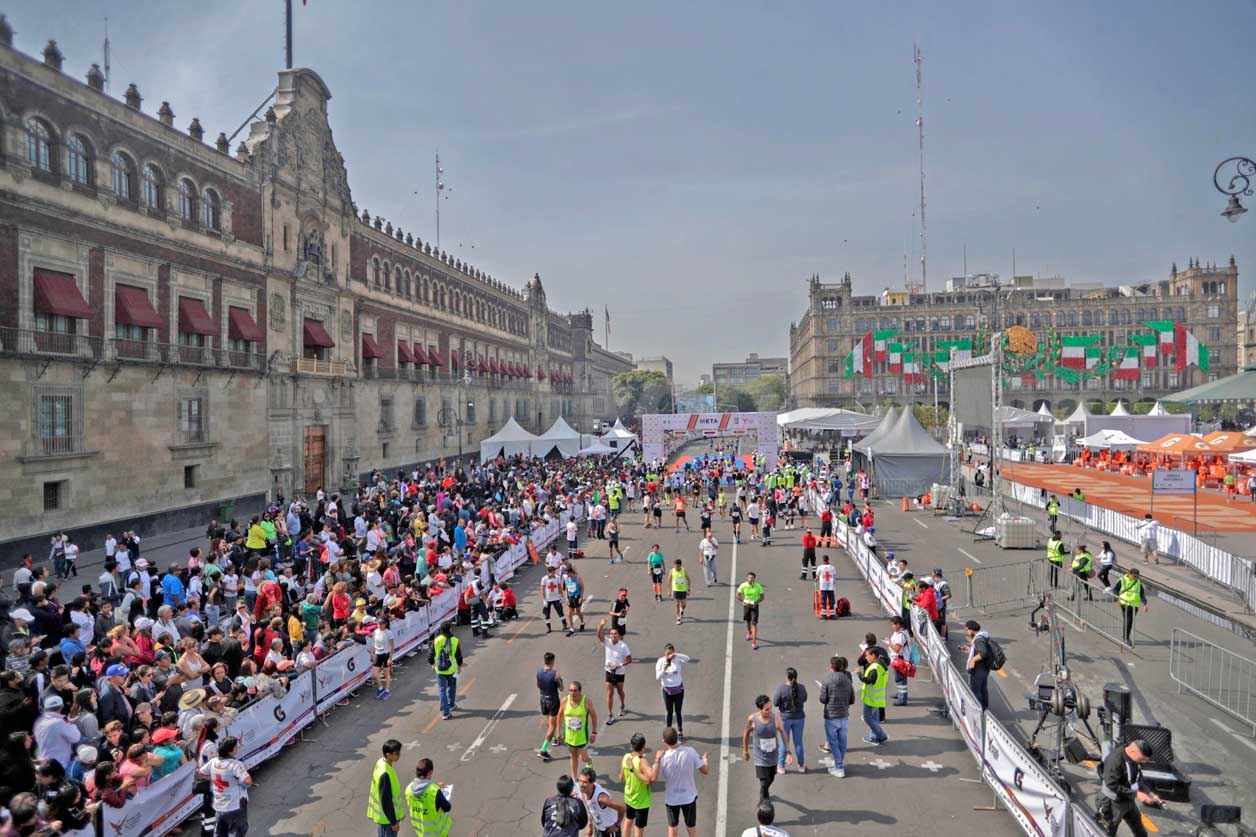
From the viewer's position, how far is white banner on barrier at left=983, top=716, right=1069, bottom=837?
7.13m

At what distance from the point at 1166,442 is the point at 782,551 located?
1088 inches

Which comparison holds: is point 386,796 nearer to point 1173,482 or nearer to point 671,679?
point 671,679

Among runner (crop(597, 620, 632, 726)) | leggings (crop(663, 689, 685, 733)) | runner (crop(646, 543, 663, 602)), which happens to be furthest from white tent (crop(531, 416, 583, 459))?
leggings (crop(663, 689, 685, 733))

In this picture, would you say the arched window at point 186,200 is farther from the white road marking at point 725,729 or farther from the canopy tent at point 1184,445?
the canopy tent at point 1184,445

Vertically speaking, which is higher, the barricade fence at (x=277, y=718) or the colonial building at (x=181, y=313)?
the colonial building at (x=181, y=313)

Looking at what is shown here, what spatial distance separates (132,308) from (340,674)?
63.1 feet

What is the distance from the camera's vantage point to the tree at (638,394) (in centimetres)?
13538

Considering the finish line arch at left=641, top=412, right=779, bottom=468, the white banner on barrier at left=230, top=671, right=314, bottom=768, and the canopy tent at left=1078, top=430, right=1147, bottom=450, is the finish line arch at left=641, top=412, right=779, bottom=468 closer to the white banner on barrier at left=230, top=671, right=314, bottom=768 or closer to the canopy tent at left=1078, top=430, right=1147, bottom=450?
the canopy tent at left=1078, top=430, right=1147, bottom=450

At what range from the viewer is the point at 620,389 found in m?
136

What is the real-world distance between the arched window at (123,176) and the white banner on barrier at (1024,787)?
28982mm

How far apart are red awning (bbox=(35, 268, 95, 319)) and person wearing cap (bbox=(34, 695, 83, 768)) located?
18363mm

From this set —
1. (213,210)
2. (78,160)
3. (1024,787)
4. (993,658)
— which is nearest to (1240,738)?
(993,658)

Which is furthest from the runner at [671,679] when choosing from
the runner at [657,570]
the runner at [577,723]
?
the runner at [657,570]

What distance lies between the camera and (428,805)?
7.22 m
